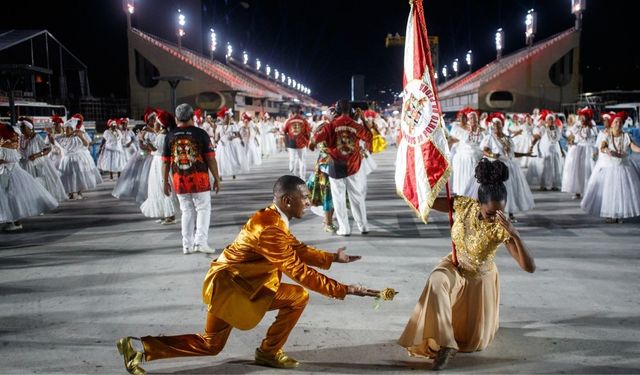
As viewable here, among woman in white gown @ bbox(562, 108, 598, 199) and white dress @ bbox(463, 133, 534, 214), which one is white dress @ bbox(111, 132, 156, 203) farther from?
woman in white gown @ bbox(562, 108, 598, 199)

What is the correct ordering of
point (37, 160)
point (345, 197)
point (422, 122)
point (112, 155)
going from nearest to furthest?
point (422, 122) → point (345, 197) → point (37, 160) → point (112, 155)

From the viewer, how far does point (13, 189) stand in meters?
10.2

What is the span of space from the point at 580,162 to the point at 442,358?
1064cm

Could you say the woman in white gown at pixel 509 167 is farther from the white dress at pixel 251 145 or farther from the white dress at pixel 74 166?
the white dress at pixel 251 145

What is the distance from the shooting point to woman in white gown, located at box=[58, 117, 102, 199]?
45.6ft

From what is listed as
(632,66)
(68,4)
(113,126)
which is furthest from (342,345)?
(632,66)

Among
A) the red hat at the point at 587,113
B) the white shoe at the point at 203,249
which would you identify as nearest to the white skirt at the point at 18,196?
the white shoe at the point at 203,249

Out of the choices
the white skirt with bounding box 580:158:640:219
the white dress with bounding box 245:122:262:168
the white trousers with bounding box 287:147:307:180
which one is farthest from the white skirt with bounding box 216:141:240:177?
the white skirt with bounding box 580:158:640:219

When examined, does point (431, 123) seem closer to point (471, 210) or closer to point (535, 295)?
point (471, 210)

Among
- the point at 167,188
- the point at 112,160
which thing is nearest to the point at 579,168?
the point at 167,188

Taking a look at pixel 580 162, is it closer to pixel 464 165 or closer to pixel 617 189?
pixel 464 165

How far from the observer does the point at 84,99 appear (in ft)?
110

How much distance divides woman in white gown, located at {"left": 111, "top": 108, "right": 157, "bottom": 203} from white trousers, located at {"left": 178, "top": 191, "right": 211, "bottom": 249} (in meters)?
3.92

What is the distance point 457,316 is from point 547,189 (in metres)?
11.7
